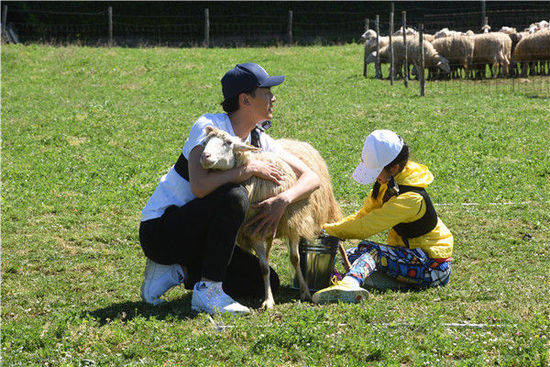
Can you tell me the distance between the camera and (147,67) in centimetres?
1827

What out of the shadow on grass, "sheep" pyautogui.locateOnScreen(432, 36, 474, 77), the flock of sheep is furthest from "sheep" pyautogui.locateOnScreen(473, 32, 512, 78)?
the shadow on grass

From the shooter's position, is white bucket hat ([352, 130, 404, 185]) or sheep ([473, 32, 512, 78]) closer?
white bucket hat ([352, 130, 404, 185])

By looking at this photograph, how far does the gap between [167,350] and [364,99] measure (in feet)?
38.1

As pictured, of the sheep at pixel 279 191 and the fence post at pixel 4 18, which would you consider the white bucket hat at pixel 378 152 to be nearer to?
the sheep at pixel 279 191

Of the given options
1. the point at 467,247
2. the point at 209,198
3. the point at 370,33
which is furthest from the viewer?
the point at 370,33

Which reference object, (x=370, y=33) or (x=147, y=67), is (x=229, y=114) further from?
(x=370, y=33)

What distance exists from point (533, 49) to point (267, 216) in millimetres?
19577

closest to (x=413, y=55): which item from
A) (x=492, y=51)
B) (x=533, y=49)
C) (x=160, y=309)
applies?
(x=492, y=51)

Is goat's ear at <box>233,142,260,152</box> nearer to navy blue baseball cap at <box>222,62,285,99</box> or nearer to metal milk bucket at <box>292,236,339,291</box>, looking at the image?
navy blue baseball cap at <box>222,62,285,99</box>

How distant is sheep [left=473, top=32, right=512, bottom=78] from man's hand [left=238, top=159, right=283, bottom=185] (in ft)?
57.2

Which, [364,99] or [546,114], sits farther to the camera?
[364,99]

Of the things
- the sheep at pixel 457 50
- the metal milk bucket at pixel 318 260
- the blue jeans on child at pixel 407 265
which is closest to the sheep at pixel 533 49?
the sheep at pixel 457 50

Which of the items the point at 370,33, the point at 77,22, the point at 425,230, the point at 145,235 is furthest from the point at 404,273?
the point at 77,22

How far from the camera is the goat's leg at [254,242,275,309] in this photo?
4.84 metres
